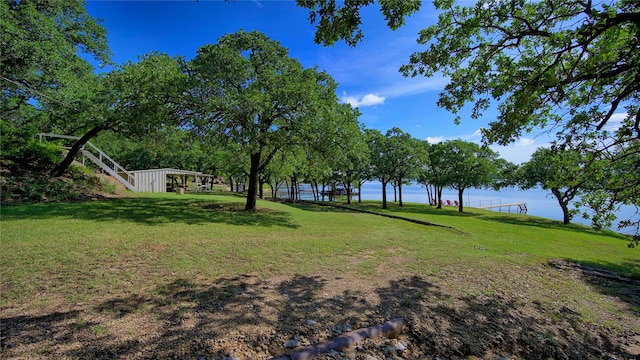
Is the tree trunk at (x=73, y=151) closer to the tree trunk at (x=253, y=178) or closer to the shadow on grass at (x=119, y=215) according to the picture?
the shadow on grass at (x=119, y=215)

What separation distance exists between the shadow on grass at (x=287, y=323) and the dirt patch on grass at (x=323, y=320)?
1cm

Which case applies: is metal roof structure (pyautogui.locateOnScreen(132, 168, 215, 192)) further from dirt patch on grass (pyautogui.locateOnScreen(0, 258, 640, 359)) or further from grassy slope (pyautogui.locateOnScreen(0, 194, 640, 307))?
dirt patch on grass (pyautogui.locateOnScreen(0, 258, 640, 359))

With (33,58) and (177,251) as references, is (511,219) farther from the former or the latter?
(33,58)

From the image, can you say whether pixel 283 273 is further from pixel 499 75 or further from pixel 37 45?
pixel 37 45

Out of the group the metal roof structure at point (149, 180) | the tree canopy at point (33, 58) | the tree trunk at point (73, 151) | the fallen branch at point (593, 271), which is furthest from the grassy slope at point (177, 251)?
the metal roof structure at point (149, 180)

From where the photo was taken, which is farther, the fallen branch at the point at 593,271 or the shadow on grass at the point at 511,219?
the shadow on grass at the point at 511,219

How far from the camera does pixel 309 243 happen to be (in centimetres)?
743

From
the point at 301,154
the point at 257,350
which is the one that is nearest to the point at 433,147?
the point at 301,154

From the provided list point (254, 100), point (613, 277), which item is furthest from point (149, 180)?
point (613, 277)

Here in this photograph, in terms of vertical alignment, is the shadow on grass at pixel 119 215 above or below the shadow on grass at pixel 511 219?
above

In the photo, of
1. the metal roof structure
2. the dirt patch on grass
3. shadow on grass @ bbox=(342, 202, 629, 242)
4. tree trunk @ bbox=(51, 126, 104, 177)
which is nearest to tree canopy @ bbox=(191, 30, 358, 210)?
tree trunk @ bbox=(51, 126, 104, 177)

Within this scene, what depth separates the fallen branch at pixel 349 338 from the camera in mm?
2607

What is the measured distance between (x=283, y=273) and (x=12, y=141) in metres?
15.3

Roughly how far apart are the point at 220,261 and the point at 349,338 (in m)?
3.15
